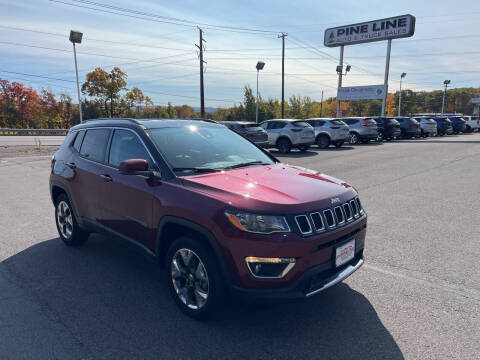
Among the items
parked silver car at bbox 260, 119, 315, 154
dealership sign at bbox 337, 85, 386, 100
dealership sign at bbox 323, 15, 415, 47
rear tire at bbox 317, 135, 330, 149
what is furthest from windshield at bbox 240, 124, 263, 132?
dealership sign at bbox 323, 15, 415, 47

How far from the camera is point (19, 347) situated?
8.69ft

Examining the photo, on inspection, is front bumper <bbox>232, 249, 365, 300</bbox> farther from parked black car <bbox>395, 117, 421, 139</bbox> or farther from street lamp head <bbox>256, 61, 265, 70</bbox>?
street lamp head <bbox>256, 61, 265, 70</bbox>

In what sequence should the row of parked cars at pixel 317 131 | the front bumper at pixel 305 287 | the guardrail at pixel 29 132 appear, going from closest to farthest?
the front bumper at pixel 305 287, the row of parked cars at pixel 317 131, the guardrail at pixel 29 132

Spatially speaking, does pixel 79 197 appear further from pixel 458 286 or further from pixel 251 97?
pixel 251 97

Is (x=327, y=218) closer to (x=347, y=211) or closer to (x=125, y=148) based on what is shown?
(x=347, y=211)

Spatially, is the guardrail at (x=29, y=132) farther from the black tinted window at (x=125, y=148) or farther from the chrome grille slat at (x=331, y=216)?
the chrome grille slat at (x=331, y=216)

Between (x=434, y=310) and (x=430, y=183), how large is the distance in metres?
6.89

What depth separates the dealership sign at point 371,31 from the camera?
34938mm

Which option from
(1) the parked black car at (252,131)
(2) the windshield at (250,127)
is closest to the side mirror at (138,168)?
(1) the parked black car at (252,131)

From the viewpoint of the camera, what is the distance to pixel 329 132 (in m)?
19.2

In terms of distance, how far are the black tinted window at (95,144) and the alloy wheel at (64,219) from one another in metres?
0.90

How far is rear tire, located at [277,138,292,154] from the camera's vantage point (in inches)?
685

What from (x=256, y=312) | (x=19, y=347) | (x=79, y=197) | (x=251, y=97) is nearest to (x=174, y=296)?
(x=256, y=312)

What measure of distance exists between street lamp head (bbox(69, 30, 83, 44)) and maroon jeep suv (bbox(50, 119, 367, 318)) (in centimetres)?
2422
